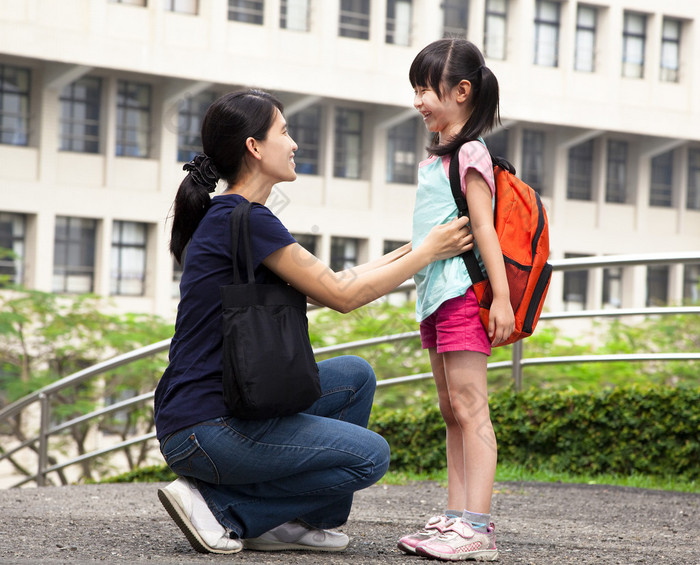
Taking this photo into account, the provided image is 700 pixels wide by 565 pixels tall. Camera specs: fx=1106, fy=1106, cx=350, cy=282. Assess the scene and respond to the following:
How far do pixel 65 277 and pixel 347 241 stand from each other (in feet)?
21.5

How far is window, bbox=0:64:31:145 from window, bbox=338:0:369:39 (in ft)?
23.4

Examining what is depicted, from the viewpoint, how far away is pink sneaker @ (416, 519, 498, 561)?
3.14 m

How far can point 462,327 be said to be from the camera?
322 centimetres

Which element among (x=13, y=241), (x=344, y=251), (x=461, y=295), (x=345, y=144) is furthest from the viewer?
(x=345, y=144)

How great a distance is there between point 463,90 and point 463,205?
1.16 ft

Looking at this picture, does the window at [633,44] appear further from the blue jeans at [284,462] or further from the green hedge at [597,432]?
the blue jeans at [284,462]

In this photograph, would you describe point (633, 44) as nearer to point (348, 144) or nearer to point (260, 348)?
point (348, 144)

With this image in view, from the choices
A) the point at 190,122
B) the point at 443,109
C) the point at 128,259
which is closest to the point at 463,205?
the point at 443,109

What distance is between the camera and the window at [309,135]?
25.8m

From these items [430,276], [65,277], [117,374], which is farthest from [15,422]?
[430,276]

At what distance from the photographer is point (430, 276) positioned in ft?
10.8

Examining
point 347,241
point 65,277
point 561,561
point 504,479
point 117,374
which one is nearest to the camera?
point 561,561

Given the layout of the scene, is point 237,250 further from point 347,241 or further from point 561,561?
point 347,241

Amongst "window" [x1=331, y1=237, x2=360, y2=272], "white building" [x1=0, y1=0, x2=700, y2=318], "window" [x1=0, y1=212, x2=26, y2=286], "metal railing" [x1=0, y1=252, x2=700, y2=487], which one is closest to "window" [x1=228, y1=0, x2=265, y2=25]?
"white building" [x1=0, y1=0, x2=700, y2=318]
